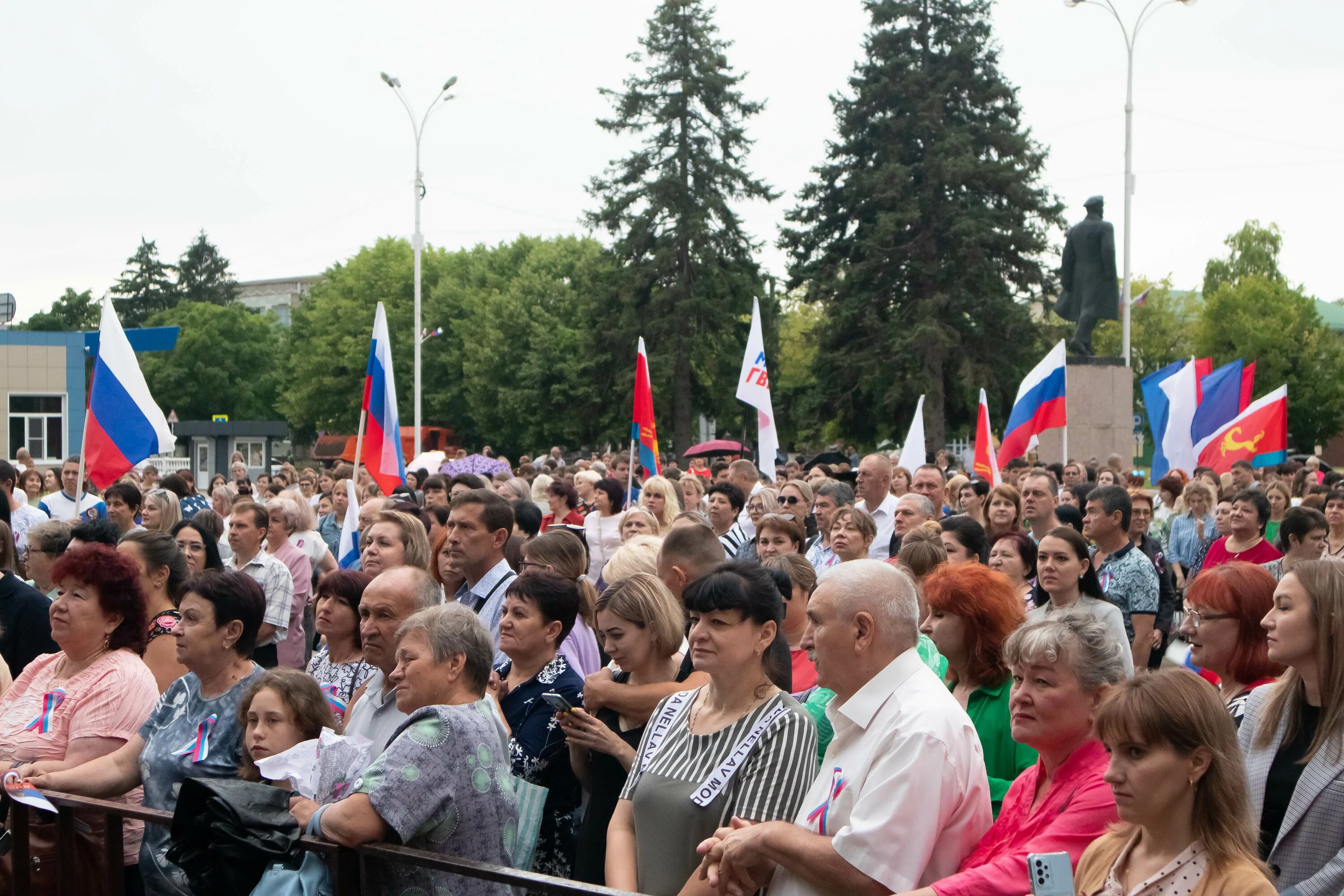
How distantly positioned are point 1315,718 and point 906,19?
41.6 meters

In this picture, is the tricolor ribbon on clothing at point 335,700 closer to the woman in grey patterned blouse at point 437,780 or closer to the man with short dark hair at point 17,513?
the woman in grey patterned blouse at point 437,780

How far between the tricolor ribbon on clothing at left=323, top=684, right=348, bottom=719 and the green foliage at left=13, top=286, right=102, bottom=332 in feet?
338

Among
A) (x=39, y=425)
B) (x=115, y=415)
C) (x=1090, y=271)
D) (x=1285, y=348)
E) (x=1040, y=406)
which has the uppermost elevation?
(x=1285, y=348)

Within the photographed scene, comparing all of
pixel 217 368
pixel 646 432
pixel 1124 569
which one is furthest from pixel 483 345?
pixel 1124 569

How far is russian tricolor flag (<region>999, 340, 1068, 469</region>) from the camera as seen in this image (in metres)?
15.2

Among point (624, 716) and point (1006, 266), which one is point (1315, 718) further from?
point (1006, 266)

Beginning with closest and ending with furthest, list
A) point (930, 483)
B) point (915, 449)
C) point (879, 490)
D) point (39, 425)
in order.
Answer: point (879, 490) → point (930, 483) → point (915, 449) → point (39, 425)

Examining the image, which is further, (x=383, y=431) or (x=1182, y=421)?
(x=1182, y=421)

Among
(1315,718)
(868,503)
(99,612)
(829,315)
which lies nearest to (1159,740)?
(1315,718)

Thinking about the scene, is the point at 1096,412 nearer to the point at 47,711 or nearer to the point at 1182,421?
the point at 1182,421

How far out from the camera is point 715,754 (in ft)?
12.4

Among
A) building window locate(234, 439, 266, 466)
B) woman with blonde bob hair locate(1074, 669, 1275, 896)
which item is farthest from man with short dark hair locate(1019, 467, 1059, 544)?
building window locate(234, 439, 266, 466)

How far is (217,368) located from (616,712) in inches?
3280

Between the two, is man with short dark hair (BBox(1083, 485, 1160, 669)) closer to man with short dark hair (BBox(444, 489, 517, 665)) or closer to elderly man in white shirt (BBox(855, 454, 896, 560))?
elderly man in white shirt (BBox(855, 454, 896, 560))
